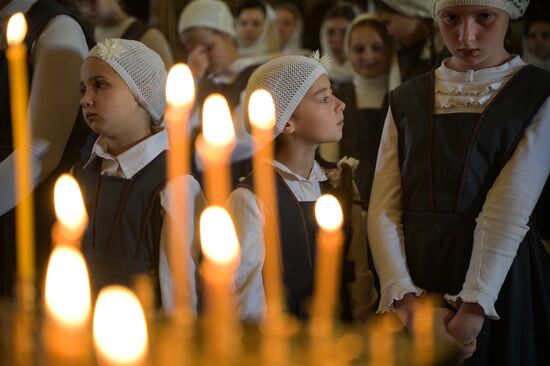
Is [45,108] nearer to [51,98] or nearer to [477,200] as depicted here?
[51,98]

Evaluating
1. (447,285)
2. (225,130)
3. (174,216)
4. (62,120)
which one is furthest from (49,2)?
(447,285)

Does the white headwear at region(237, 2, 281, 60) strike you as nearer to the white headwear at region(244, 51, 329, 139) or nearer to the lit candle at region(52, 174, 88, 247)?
the white headwear at region(244, 51, 329, 139)

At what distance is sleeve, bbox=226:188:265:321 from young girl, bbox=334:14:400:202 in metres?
1.24

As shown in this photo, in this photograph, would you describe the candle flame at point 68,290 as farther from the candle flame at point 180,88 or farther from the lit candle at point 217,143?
the candle flame at point 180,88

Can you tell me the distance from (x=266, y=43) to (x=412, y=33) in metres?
2.05

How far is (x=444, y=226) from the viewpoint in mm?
2105

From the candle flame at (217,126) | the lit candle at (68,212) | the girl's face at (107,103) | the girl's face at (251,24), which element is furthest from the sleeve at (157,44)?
the candle flame at (217,126)

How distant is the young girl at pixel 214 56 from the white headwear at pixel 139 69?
4.17 feet

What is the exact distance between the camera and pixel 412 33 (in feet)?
11.3

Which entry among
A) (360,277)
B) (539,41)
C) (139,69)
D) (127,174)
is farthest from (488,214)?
(539,41)

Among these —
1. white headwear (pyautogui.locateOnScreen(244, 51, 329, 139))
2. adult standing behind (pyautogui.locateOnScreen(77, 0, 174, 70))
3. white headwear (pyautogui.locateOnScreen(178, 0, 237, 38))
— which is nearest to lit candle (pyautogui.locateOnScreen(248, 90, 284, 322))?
white headwear (pyautogui.locateOnScreen(244, 51, 329, 139))

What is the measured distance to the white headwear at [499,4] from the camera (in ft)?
6.62

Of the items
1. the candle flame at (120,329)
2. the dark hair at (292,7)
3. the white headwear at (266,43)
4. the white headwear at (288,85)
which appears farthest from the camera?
the dark hair at (292,7)

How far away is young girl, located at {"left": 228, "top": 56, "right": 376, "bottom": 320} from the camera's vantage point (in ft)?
7.18
